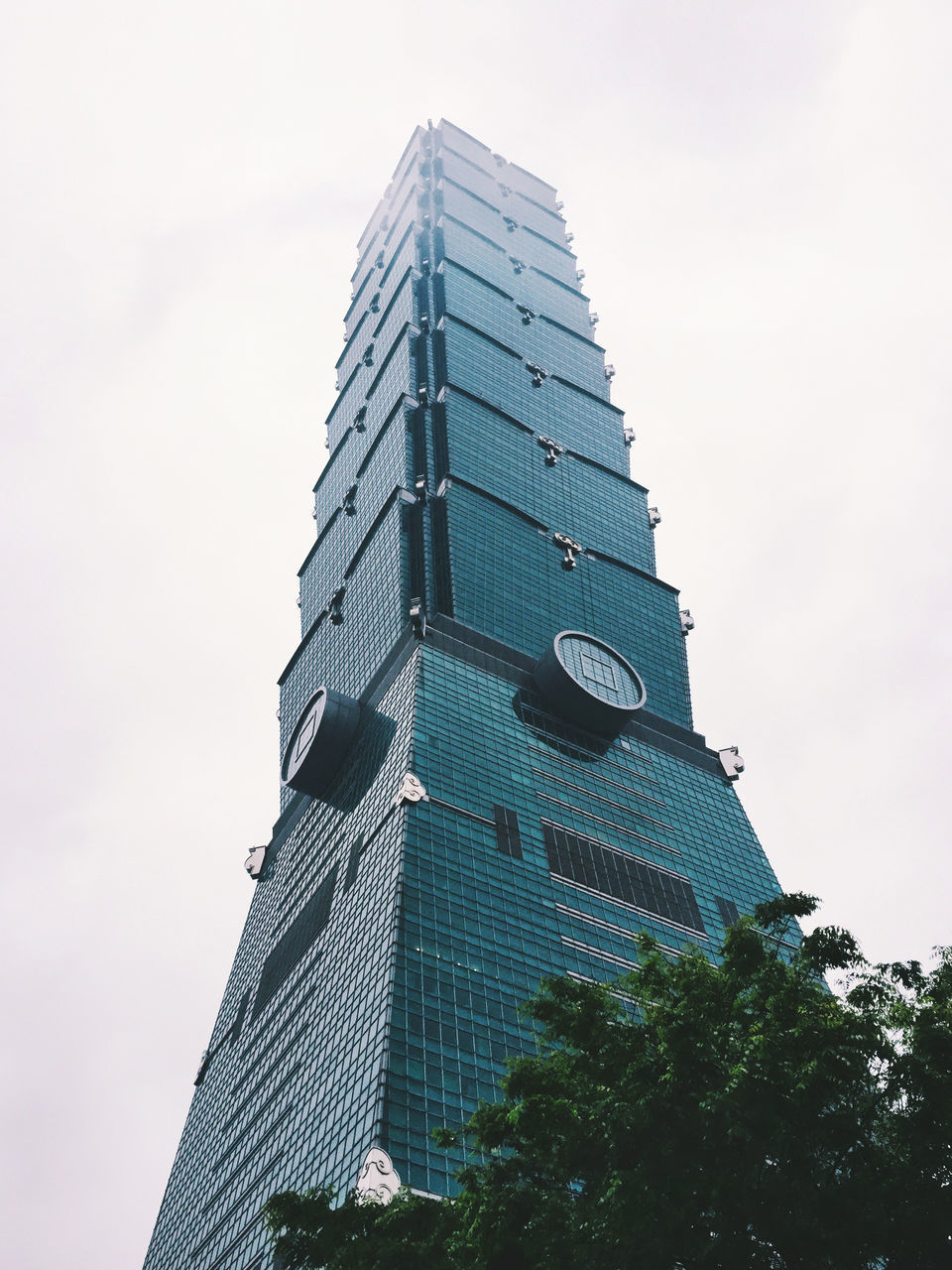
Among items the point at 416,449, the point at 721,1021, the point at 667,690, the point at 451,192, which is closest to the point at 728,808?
the point at 667,690

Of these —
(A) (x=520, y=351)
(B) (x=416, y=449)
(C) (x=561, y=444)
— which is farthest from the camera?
(A) (x=520, y=351)

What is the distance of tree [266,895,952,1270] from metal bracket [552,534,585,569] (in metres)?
96.2

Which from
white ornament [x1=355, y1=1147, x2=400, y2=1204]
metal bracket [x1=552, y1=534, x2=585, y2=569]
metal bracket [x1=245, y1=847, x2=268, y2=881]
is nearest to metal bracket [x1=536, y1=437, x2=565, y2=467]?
metal bracket [x1=552, y1=534, x2=585, y2=569]

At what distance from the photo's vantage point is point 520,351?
15188cm

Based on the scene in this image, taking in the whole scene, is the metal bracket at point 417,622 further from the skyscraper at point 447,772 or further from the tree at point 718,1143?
the tree at point 718,1143

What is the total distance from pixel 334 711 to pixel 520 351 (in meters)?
66.4

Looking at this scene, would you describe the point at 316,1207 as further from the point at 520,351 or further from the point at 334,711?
the point at 520,351

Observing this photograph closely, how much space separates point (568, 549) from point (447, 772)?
1693 inches

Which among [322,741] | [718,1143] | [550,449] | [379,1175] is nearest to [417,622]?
[322,741]

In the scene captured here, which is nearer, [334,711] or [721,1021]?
[721,1021]

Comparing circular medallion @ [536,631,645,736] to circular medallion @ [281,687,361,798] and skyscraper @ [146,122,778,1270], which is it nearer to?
skyscraper @ [146,122,778,1270]

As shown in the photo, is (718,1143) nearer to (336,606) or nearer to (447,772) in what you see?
(447,772)

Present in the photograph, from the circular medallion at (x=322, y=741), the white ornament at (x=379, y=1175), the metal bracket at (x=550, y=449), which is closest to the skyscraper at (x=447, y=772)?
the white ornament at (x=379, y=1175)

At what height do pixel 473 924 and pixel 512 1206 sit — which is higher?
pixel 473 924
